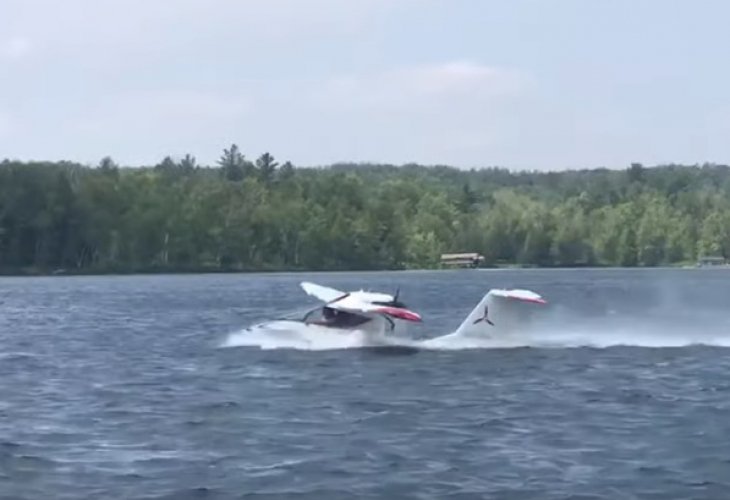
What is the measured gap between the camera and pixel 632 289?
141500 millimetres

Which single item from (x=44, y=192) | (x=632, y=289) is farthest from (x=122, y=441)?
(x=44, y=192)

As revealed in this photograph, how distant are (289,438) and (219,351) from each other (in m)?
26.3

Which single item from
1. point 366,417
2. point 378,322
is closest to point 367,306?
point 378,322

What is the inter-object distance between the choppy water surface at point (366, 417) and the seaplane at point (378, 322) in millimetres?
744

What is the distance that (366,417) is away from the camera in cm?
3869

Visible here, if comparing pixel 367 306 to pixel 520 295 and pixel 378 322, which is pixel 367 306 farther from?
pixel 520 295

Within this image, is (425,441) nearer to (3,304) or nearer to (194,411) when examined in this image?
(194,411)

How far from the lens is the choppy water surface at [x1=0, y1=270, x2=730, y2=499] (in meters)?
29.1

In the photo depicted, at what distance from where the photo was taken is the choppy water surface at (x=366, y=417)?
29062 mm

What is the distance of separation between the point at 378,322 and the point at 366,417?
21.0 m

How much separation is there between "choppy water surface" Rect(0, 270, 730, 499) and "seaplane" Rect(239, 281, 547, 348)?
744 mm

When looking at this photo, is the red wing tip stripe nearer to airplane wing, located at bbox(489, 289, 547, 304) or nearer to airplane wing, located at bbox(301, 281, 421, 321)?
airplane wing, located at bbox(301, 281, 421, 321)

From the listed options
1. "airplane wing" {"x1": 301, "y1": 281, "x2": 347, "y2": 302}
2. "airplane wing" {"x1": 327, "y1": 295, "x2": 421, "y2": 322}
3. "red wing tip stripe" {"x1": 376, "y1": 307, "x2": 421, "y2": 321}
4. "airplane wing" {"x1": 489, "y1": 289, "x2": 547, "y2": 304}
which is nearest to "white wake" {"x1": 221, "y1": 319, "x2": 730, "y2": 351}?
"airplane wing" {"x1": 327, "y1": 295, "x2": 421, "y2": 322}

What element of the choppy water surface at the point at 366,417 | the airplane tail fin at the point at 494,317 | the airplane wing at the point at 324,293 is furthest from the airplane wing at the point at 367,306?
the airplane tail fin at the point at 494,317
